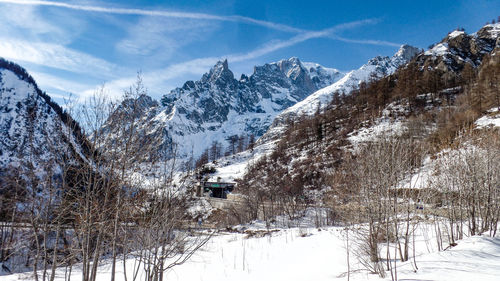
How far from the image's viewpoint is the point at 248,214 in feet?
116

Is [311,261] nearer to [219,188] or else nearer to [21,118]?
[219,188]

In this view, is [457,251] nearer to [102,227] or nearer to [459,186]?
[459,186]

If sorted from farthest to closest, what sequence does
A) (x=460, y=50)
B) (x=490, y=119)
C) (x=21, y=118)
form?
(x=21, y=118) < (x=460, y=50) < (x=490, y=119)

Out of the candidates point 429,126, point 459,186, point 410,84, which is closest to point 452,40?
point 410,84

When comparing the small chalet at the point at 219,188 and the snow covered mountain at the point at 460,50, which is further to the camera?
the snow covered mountain at the point at 460,50

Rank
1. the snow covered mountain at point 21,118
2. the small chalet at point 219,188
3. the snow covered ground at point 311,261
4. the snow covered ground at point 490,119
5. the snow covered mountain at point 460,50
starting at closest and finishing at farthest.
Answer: the snow covered ground at point 311,261 < the snow covered mountain at point 21,118 < the snow covered ground at point 490,119 < the small chalet at point 219,188 < the snow covered mountain at point 460,50

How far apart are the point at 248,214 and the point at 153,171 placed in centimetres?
2928

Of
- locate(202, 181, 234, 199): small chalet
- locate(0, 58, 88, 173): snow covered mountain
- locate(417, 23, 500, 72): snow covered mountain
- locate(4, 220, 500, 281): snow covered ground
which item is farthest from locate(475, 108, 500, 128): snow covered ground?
locate(0, 58, 88, 173): snow covered mountain

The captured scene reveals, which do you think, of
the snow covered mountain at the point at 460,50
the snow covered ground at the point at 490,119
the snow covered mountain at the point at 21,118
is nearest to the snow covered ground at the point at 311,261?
the snow covered mountain at the point at 21,118

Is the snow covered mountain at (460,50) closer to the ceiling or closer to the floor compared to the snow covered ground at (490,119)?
closer to the ceiling

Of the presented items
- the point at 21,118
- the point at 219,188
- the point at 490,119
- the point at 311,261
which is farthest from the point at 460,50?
the point at 21,118

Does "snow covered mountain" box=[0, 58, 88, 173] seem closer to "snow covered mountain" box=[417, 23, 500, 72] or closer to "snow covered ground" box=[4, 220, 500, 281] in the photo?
"snow covered ground" box=[4, 220, 500, 281]

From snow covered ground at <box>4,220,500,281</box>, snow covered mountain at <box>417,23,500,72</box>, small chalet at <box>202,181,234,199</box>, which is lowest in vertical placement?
snow covered ground at <box>4,220,500,281</box>

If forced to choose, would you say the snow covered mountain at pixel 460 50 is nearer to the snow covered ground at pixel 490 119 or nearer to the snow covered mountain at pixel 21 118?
the snow covered ground at pixel 490 119
